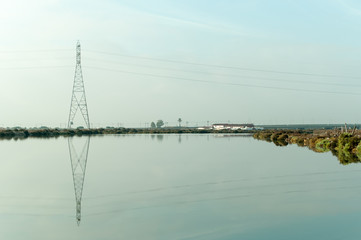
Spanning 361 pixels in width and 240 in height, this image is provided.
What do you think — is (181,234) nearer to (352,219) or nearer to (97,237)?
(97,237)

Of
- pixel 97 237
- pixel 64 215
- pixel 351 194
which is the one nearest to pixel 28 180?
pixel 64 215

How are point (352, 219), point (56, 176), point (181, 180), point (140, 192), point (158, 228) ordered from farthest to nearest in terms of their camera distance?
1. point (56, 176)
2. point (181, 180)
3. point (140, 192)
4. point (352, 219)
5. point (158, 228)

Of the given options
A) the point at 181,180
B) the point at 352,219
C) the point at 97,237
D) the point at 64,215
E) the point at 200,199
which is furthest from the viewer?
the point at 181,180

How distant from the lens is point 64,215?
1445 cm

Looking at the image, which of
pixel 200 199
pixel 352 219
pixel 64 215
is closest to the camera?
pixel 352 219

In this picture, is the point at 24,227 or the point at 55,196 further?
the point at 55,196

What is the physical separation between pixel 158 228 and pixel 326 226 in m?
4.69

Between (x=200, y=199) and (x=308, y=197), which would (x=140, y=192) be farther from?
(x=308, y=197)

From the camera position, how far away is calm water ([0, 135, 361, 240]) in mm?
12266

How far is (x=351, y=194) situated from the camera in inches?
711

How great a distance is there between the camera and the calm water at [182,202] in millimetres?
12266

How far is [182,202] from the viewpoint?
1650 centimetres

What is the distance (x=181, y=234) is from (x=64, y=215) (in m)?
4.55

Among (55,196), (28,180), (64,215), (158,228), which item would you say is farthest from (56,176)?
(158,228)
